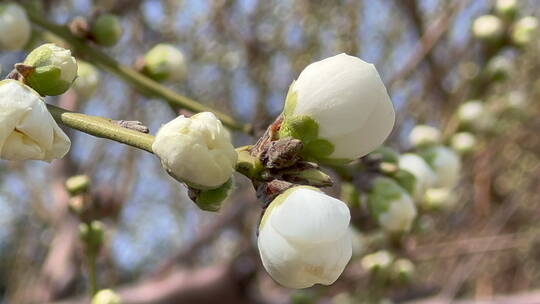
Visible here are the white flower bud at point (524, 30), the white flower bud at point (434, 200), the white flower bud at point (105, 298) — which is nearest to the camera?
the white flower bud at point (105, 298)

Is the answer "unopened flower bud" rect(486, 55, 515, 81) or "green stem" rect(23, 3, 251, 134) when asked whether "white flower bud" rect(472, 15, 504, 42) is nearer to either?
"unopened flower bud" rect(486, 55, 515, 81)

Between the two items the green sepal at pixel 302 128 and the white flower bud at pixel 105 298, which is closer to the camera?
the green sepal at pixel 302 128

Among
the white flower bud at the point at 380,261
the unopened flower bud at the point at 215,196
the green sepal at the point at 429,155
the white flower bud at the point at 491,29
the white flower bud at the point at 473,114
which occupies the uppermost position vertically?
the unopened flower bud at the point at 215,196

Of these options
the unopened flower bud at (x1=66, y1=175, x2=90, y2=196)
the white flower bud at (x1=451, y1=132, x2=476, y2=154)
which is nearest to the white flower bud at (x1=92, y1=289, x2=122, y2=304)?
the unopened flower bud at (x1=66, y1=175, x2=90, y2=196)

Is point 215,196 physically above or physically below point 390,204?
above

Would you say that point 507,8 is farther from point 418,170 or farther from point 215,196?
point 215,196

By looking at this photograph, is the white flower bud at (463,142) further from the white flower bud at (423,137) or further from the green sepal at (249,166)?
the green sepal at (249,166)

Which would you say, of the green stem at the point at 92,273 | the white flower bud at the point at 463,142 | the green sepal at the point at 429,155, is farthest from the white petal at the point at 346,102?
the white flower bud at the point at 463,142

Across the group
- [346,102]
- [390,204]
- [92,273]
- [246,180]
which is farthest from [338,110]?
[246,180]
